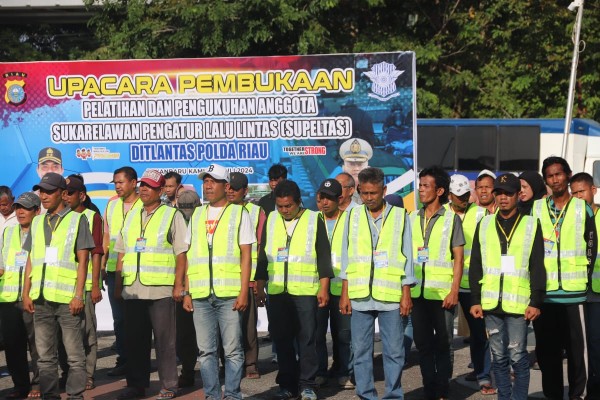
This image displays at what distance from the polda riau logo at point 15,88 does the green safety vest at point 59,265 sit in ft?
13.6

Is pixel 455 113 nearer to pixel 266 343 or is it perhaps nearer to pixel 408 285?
pixel 266 343

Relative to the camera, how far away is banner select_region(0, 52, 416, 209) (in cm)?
1241

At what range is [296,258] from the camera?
941cm

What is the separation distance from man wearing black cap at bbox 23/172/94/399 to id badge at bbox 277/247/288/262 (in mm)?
1590

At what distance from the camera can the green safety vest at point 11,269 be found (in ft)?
31.5

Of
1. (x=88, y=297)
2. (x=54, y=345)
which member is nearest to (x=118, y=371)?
(x=88, y=297)

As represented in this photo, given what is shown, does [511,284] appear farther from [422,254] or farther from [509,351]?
[422,254]

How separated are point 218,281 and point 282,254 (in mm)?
855

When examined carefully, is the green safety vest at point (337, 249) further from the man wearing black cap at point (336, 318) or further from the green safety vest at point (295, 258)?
the green safety vest at point (295, 258)

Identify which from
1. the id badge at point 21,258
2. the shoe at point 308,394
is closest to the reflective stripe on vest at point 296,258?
the shoe at point 308,394

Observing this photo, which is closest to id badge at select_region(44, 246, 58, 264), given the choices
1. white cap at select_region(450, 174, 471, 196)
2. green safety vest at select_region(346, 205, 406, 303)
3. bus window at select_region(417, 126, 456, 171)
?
green safety vest at select_region(346, 205, 406, 303)

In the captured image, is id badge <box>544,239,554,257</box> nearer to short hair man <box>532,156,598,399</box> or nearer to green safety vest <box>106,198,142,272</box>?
short hair man <box>532,156,598,399</box>

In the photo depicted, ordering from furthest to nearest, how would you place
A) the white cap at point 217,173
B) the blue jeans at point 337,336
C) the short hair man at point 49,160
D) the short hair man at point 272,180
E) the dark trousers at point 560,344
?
1. the short hair man at point 49,160
2. the short hair man at point 272,180
3. the blue jeans at point 337,336
4. the dark trousers at point 560,344
5. the white cap at point 217,173

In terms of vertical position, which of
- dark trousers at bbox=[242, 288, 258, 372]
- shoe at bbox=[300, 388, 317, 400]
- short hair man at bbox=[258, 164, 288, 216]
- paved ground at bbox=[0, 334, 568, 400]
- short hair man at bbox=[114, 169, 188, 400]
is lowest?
paved ground at bbox=[0, 334, 568, 400]
